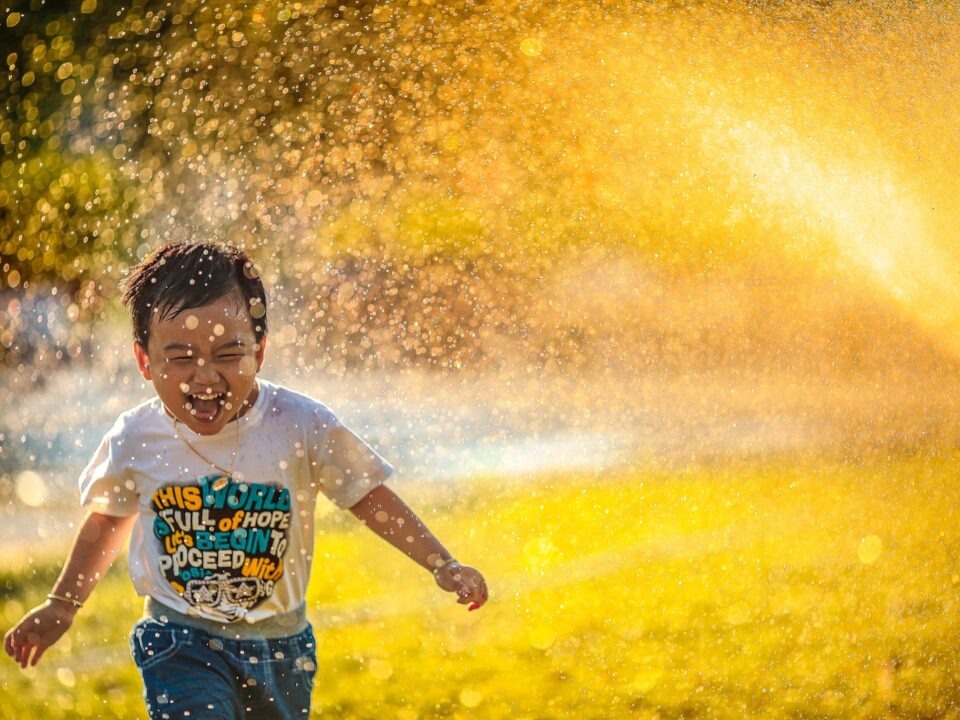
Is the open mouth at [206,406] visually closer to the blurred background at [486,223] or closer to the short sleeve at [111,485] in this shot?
the short sleeve at [111,485]

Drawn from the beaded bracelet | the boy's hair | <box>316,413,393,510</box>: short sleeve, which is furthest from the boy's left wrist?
the beaded bracelet

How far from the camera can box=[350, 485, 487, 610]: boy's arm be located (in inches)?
82.6

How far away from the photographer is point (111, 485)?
2170 mm

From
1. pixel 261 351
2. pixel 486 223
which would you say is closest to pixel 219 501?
pixel 261 351

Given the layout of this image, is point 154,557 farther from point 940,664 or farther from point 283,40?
point 940,664

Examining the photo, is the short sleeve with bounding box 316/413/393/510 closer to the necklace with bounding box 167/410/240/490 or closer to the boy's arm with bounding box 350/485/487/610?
the boy's arm with bounding box 350/485/487/610

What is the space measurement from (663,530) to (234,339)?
1.15 metres

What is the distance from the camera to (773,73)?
3.06 metres

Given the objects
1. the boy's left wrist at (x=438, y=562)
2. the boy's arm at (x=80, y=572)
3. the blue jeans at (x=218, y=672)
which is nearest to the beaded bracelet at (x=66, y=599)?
the boy's arm at (x=80, y=572)

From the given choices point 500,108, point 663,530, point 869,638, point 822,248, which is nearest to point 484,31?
point 500,108

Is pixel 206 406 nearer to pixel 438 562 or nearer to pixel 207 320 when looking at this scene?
pixel 207 320

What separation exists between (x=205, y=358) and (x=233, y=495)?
22 centimetres

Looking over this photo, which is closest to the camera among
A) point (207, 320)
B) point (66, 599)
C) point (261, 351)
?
point (207, 320)

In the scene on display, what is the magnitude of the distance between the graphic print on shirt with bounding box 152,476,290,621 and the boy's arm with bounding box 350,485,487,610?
157 millimetres
